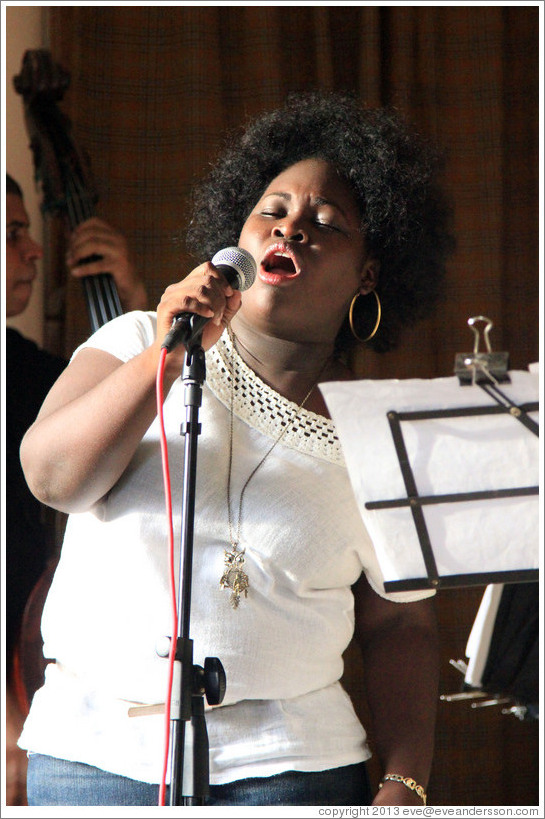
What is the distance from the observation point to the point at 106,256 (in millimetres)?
2119

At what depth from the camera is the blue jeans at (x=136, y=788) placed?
1.16 m

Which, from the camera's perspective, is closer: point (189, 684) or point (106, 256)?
point (189, 684)

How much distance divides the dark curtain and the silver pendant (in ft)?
4.53

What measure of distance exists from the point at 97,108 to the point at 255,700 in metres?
1.87

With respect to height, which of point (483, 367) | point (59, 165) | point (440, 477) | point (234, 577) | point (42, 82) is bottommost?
point (234, 577)

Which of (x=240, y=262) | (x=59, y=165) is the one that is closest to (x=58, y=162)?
(x=59, y=165)

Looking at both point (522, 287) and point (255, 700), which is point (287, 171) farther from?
point (522, 287)

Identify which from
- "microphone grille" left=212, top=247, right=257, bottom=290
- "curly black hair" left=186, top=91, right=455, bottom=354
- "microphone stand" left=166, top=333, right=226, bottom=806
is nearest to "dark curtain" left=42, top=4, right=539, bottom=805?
"curly black hair" left=186, top=91, right=455, bottom=354

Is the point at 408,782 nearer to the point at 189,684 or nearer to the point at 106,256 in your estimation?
the point at 189,684

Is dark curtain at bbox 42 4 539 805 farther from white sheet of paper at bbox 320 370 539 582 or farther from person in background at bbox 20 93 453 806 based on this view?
white sheet of paper at bbox 320 370 539 582

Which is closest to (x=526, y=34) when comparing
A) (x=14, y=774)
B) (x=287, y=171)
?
(x=287, y=171)

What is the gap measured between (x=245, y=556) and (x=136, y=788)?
327 mm

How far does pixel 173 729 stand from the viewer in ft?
3.01

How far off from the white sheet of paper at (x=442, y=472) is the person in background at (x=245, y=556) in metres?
0.22
